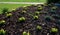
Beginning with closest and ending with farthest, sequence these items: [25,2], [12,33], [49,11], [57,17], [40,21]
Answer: [12,33] < [40,21] < [57,17] < [49,11] < [25,2]

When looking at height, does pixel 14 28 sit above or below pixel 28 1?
above

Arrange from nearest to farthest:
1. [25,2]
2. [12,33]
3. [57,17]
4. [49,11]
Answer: [12,33] → [57,17] → [49,11] → [25,2]

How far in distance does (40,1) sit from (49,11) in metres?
5.68

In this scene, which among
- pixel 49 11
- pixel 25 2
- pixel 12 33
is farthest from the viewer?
pixel 25 2

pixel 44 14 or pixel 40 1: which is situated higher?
pixel 44 14

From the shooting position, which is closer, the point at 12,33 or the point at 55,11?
the point at 12,33

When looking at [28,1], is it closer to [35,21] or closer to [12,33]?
[35,21]

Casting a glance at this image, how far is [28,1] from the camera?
1516cm

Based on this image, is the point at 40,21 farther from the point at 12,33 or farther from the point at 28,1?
the point at 28,1

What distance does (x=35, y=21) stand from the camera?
8000mm

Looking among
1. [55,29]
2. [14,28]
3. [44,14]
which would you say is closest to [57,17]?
[44,14]

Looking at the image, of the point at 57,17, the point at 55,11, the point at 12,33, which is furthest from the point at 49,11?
the point at 12,33

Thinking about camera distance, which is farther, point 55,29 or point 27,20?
point 27,20

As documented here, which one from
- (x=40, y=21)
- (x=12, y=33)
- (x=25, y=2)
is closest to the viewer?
(x=12, y=33)
